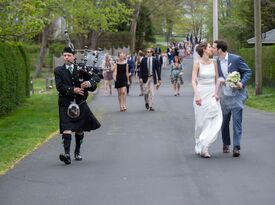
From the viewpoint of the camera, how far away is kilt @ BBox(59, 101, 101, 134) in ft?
35.3

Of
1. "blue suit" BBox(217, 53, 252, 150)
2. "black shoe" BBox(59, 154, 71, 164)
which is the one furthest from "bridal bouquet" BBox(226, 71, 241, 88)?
"black shoe" BBox(59, 154, 71, 164)

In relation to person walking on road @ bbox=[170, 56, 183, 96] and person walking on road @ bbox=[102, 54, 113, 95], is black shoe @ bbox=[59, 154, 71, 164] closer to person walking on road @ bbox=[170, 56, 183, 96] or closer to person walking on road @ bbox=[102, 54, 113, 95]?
person walking on road @ bbox=[170, 56, 183, 96]

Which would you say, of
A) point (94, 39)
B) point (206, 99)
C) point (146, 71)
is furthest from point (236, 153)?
point (94, 39)

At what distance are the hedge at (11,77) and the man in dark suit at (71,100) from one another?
8.48 metres

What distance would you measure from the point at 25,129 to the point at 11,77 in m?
4.86

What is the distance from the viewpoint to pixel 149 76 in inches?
837

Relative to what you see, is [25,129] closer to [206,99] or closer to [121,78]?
[121,78]

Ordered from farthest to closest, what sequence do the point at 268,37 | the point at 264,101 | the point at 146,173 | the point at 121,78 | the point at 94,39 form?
the point at 94,39 → the point at 268,37 → the point at 264,101 → the point at 121,78 → the point at 146,173

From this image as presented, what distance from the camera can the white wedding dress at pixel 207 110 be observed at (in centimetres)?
1110

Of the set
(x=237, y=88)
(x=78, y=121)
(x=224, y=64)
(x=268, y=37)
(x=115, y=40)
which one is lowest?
(x=78, y=121)

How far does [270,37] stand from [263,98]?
1259 centimetres

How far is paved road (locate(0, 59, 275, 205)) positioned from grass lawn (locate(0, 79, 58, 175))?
0.98 ft

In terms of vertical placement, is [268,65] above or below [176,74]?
above

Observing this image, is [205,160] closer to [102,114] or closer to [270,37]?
[102,114]
